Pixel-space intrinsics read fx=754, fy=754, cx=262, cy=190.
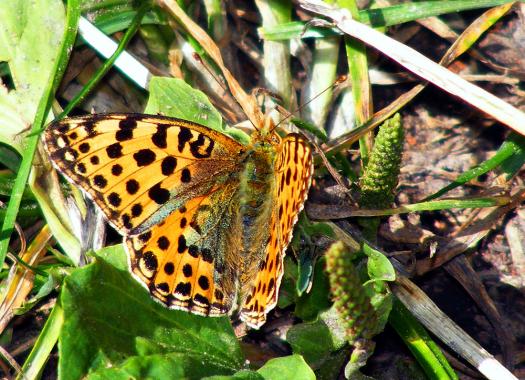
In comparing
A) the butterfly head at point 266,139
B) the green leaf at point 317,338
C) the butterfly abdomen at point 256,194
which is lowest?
the green leaf at point 317,338

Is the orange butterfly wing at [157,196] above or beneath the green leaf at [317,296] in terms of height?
above

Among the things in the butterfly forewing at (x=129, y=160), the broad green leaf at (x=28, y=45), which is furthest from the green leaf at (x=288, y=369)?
the broad green leaf at (x=28, y=45)

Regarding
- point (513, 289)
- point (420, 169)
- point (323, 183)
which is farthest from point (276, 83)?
point (513, 289)

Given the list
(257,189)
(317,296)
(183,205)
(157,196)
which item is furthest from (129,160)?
(317,296)

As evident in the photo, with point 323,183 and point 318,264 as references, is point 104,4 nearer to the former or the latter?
point 323,183

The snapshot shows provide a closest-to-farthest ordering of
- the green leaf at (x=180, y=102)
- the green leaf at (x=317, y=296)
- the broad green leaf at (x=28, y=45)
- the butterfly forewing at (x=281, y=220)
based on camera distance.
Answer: the butterfly forewing at (x=281, y=220) < the green leaf at (x=317, y=296) < the green leaf at (x=180, y=102) < the broad green leaf at (x=28, y=45)

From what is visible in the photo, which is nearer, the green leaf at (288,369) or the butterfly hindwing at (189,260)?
the green leaf at (288,369)

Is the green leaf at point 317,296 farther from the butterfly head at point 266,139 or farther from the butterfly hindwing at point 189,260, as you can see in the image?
the butterfly head at point 266,139
